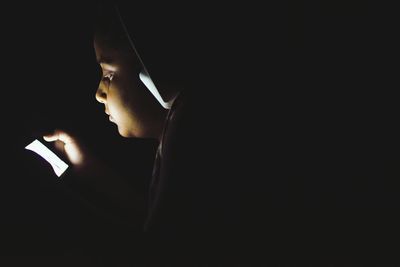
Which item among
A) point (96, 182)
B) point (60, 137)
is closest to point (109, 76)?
point (60, 137)

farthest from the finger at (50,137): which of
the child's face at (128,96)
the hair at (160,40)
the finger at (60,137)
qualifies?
the hair at (160,40)

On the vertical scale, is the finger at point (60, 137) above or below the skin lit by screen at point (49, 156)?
above

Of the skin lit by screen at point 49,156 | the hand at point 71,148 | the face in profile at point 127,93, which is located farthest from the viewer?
the hand at point 71,148

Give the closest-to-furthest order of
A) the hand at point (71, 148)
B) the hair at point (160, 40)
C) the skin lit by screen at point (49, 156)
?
the hair at point (160, 40) < the skin lit by screen at point (49, 156) < the hand at point (71, 148)

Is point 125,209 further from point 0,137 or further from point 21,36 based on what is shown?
point 21,36

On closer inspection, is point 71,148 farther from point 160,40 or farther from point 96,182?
point 160,40

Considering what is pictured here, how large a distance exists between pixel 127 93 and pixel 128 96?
12 millimetres

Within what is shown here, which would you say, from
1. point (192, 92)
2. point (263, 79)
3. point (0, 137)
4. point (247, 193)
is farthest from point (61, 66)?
point (247, 193)

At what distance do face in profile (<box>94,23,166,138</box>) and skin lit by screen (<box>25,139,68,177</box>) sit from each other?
0.27m

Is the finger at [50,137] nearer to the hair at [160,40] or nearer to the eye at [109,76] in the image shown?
the eye at [109,76]

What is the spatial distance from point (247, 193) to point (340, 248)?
12.8 inches

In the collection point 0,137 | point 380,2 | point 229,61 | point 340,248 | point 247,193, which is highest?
point 380,2

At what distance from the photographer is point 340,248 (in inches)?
41.2

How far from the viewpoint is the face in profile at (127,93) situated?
132cm
